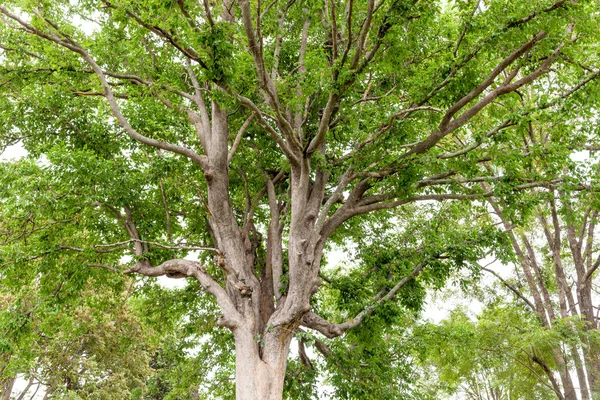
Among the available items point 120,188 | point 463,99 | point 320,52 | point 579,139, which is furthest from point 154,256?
point 579,139

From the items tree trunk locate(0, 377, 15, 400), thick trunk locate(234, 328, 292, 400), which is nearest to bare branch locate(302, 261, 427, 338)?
thick trunk locate(234, 328, 292, 400)

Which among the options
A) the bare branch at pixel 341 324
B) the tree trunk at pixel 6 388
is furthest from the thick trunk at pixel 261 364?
the tree trunk at pixel 6 388

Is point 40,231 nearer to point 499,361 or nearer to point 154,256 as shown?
point 154,256

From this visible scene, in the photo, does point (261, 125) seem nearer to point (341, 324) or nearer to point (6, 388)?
point (341, 324)

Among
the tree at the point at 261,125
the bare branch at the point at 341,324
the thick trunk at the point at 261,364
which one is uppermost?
the tree at the point at 261,125

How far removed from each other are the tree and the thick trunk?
1.1 inches

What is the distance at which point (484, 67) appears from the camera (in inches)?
291

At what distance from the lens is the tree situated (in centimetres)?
635

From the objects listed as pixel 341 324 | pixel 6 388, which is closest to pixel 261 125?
pixel 341 324

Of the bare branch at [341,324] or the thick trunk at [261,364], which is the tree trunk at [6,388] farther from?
the bare branch at [341,324]

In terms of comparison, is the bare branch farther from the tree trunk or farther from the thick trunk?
the tree trunk

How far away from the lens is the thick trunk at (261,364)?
21.7 ft

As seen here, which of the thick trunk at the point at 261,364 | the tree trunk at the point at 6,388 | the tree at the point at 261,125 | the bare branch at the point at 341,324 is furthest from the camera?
the tree trunk at the point at 6,388

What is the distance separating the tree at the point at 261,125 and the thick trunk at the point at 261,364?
0.03 meters
